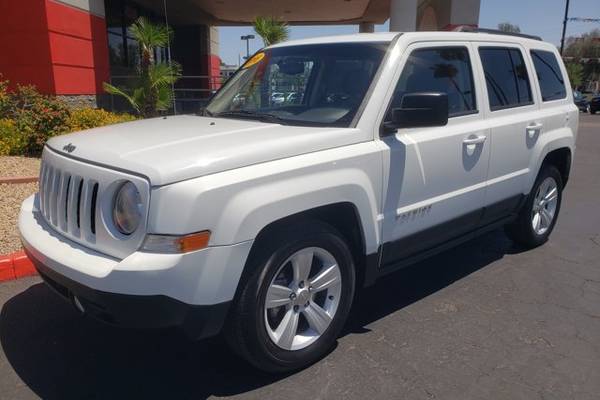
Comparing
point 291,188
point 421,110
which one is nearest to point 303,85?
point 421,110

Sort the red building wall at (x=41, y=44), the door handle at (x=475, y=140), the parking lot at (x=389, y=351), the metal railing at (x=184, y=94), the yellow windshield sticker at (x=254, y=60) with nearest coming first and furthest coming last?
the parking lot at (x=389, y=351)
the door handle at (x=475, y=140)
the yellow windshield sticker at (x=254, y=60)
the red building wall at (x=41, y=44)
the metal railing at (x=184, y=94)

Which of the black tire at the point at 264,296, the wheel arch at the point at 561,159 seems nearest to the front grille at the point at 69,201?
the black tire at the point at 264,296

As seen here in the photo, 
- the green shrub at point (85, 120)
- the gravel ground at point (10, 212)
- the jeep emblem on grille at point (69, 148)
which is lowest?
the gravel ground at point (10, 212)

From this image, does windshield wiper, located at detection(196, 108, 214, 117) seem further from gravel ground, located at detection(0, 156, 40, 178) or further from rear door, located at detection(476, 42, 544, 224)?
gravel ground, located at detection(0, 156, 40, 178)

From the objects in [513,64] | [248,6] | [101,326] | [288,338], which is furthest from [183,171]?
[248,6]

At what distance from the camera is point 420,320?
3680 millimetres

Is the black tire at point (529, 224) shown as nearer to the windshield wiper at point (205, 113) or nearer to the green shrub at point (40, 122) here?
the windshield wiper at point (205, 113)

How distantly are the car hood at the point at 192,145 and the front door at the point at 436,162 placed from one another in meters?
0.50

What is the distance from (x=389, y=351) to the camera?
3264mm

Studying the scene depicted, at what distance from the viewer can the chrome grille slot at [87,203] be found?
2.48 meters

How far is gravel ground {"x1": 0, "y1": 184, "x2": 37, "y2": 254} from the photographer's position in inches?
184

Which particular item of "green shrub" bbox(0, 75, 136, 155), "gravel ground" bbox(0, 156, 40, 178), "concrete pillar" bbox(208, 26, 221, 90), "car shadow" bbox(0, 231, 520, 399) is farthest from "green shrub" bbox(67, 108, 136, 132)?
"concrete pillar" bbox(208, 26, 221, 90)

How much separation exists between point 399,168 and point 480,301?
1438mm

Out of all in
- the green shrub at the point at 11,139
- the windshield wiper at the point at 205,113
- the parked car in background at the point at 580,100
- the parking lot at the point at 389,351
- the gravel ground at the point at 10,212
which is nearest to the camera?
the parking lot at the point at 389,351
